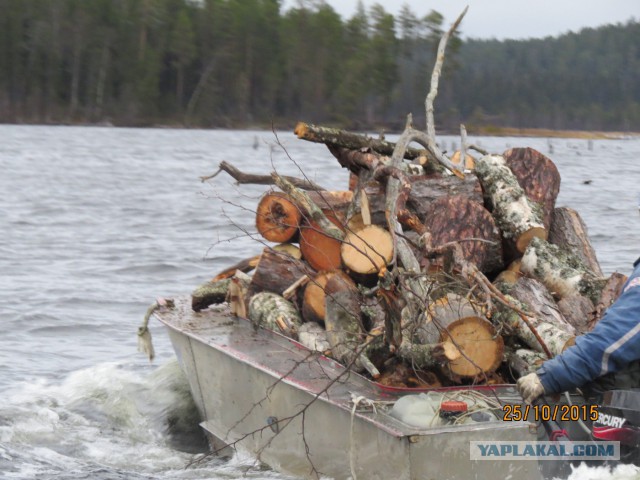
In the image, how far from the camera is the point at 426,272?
7.35 meters

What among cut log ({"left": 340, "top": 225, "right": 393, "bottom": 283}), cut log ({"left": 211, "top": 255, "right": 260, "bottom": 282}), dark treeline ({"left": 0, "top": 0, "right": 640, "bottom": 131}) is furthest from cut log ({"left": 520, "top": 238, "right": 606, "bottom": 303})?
dark treeline ({"left": 0, "top": 0, "right": 640, "bottom": 131})

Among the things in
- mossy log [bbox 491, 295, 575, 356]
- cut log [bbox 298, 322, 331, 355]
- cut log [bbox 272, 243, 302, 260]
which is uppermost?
cut log [bbox 272, 243, 302, 260]

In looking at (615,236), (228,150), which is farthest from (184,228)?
(228,150)

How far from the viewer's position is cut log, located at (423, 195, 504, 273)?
796cm

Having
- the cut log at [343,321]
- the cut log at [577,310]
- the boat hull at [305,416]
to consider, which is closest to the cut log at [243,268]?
the boat hull at [305,416]

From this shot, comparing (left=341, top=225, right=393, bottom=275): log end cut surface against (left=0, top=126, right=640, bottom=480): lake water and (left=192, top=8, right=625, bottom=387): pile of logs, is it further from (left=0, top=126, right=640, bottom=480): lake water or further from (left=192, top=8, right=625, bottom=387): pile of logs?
(left=0, top=126, right=640, bottom=480): lake water

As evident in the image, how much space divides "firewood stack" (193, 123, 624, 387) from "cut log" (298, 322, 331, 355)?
0.01 meters

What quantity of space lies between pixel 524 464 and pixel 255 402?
A: 2.19 metres

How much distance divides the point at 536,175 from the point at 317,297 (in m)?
2.05

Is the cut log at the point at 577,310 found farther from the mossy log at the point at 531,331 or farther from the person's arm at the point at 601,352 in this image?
the person's arm at the point at 601,352

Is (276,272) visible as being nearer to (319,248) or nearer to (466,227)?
(319,248)

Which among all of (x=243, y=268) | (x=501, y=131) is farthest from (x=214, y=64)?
(x=243, y=268)

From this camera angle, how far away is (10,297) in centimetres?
1466

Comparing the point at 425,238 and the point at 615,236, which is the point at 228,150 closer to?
the point at 615,236
